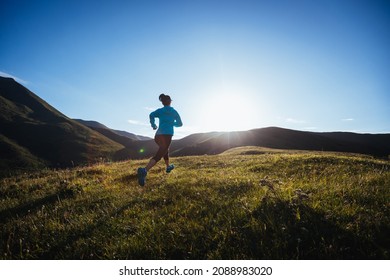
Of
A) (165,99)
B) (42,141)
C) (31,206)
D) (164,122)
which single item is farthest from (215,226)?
(42,141)

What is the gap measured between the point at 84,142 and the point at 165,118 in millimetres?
167251

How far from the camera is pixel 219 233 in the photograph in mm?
3619

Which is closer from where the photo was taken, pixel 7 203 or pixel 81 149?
pixel 7 203

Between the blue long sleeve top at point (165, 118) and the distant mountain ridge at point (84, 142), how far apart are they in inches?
3084

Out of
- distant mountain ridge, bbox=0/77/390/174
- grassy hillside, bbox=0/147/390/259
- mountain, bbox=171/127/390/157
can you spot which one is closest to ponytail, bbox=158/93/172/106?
grassy hillside, bbox=0/147/390/259

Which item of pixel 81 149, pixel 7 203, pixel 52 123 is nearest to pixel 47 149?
pixel 81 149

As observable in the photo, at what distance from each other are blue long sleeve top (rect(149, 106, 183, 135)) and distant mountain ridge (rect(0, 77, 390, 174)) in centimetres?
7833

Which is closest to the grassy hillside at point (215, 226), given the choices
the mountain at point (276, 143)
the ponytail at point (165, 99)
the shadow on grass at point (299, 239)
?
the shadow on grass at point (299, 239)

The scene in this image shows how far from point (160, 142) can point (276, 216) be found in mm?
5725

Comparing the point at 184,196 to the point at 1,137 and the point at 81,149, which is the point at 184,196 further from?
the point at 1,137

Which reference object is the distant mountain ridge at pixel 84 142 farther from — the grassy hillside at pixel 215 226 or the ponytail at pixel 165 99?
the grassy hillside at pixel 215 226

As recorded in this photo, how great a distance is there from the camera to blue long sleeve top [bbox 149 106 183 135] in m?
8.90

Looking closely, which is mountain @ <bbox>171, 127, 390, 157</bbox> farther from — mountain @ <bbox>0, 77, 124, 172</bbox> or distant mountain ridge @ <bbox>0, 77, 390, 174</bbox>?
mountain @ <bbox>0, 77, 124, 172</bbox>

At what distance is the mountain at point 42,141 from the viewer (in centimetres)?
12412
